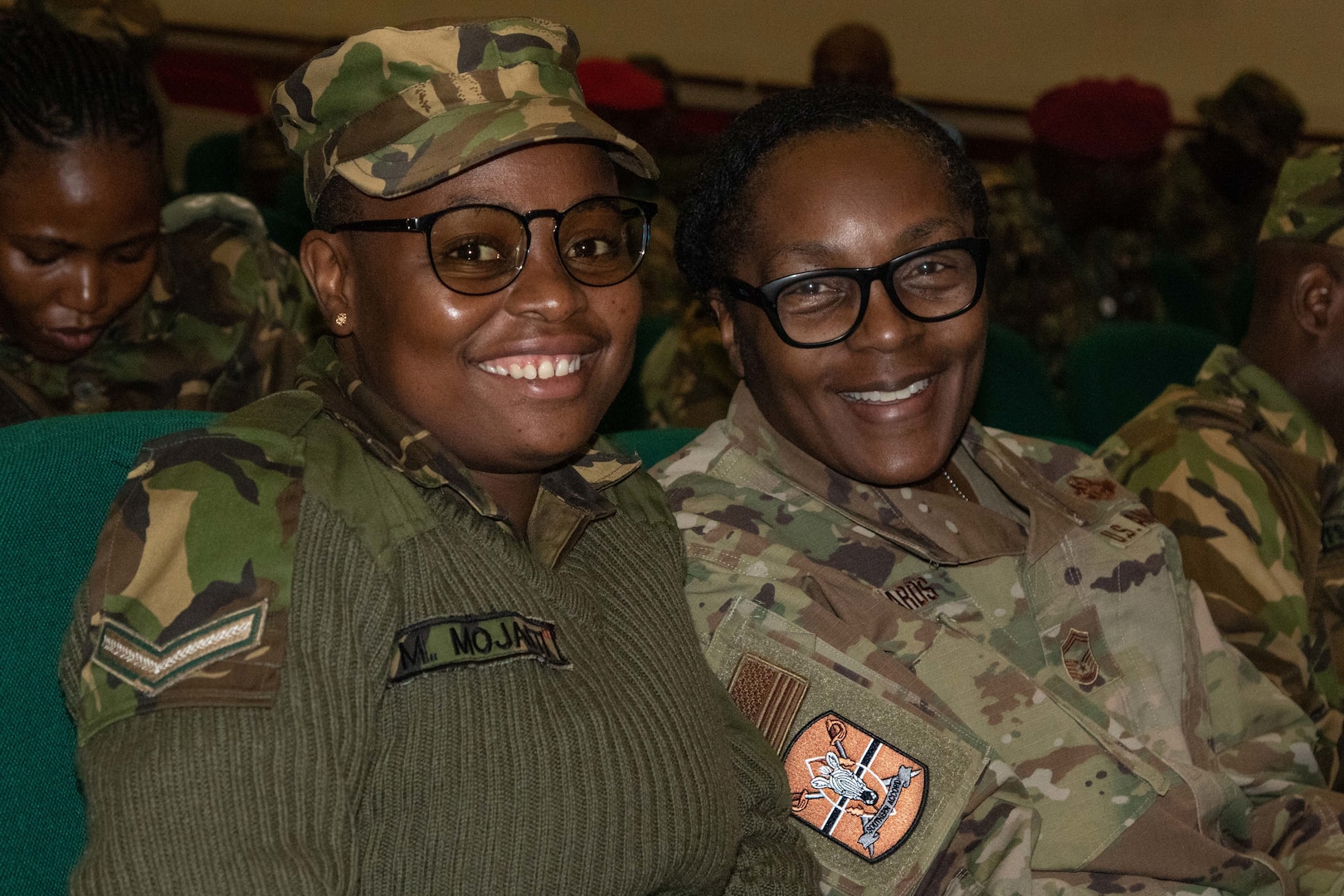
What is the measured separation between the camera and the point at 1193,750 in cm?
162

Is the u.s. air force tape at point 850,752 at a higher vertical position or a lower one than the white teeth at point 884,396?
Answer: lower

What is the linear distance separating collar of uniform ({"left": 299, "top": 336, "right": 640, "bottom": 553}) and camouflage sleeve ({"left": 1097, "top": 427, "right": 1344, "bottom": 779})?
87 cm

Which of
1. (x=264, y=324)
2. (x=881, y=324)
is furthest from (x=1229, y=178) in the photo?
(x=881, y=324)

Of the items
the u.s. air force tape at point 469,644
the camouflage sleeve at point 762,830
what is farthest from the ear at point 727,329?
the u.s. air force tape at point 469,644

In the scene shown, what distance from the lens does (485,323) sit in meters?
1.26

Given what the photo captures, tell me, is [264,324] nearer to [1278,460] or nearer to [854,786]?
[854,786]

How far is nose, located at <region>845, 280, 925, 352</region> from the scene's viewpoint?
158 cm

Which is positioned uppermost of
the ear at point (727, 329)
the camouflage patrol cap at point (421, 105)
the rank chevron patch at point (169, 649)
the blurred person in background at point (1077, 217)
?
the camouflage patrol cap at point (421, 105)

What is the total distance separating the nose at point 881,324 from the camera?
1.58 m

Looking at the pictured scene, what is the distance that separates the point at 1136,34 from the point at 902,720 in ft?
24.7

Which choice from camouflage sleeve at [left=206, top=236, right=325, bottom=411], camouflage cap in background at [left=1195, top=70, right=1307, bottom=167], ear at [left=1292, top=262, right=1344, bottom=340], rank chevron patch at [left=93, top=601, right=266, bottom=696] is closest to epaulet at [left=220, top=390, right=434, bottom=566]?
rank chevron patch at [left=93, top=601, right=266, bottom=696]

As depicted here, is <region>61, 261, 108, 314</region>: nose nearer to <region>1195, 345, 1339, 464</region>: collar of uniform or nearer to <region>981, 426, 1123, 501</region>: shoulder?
<region>981, 426, 1123, 501</region>: shoulder

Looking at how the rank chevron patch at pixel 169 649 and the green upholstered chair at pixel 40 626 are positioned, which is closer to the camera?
the rank chevron patch at pixel 169 649

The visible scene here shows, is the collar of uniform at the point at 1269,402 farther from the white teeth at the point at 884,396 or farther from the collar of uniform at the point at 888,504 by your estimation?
the white teeth at the point at 884,396
